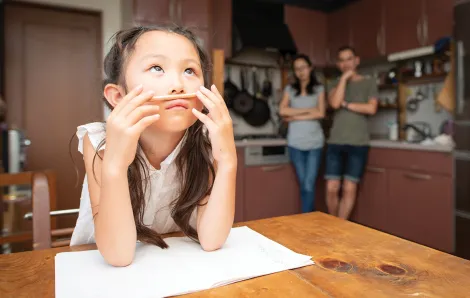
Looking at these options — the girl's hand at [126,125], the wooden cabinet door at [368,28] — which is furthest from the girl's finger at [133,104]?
the wooden cabinet door at [368,28]

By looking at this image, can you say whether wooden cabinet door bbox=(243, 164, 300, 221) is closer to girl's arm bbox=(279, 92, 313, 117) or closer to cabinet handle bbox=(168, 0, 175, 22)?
girl's arm bbox=(279, 92, 313, 117)

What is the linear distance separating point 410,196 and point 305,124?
102cm

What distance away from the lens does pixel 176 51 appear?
0.71 metres

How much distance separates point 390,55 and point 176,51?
3.06 meters

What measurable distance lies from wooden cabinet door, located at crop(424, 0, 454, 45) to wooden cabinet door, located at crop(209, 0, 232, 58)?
1705 millimetres

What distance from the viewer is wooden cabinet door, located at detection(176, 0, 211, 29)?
123 inches

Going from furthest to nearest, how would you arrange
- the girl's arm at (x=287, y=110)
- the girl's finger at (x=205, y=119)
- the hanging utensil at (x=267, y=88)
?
the hanging utensil at (x=267, y=88)
the girl's arm at (x=287, y=110)
the girl's finger at (x=205, y=119)

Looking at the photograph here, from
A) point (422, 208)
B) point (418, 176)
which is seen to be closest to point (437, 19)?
point (418, 176)

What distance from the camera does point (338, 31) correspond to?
3.85 metres

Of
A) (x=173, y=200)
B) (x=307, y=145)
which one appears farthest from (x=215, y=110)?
(x=307, y=145)

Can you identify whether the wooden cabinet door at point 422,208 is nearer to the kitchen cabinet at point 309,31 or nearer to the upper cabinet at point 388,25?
the upper cabinet at point 388,25

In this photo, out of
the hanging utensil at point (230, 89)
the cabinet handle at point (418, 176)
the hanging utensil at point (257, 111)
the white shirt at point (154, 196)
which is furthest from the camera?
the hanging utensil at point (257, 111)

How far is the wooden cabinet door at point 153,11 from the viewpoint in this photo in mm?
2971

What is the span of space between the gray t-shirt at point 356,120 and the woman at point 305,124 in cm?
17
